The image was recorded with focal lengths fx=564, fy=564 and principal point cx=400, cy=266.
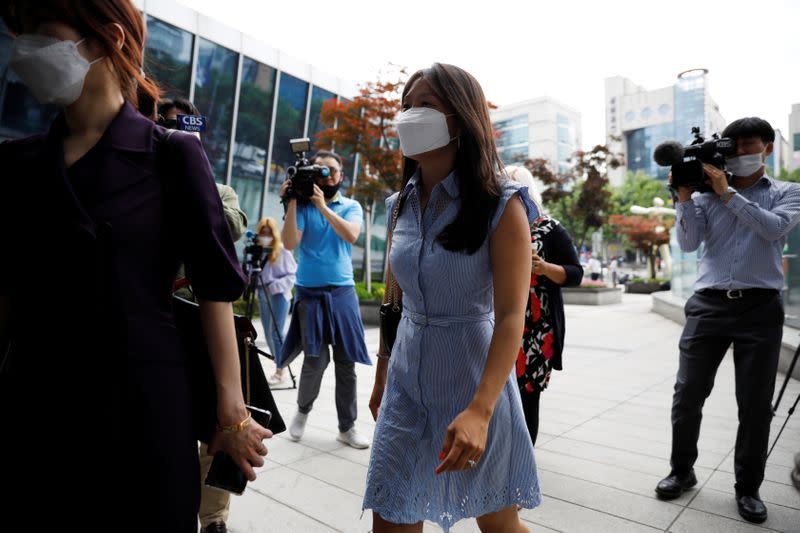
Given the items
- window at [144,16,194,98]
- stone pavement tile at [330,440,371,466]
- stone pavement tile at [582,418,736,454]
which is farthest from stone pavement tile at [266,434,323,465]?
window at [144,16,194,98]

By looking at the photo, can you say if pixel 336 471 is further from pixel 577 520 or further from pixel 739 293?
pixel 739 293

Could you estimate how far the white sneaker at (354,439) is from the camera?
395 centimetres

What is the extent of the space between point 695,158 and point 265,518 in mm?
2971

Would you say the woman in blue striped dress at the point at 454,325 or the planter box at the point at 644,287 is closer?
the woman in blue striped dress at the point at 454,325

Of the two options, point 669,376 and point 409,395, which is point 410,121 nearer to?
point 409,395

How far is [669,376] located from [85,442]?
22.7 feet

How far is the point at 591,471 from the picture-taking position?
3551 millimetres

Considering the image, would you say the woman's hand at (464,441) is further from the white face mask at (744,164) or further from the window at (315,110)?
the window at (315,110)

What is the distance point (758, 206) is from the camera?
2957mm

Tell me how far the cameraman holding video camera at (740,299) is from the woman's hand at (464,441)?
2.17 meters

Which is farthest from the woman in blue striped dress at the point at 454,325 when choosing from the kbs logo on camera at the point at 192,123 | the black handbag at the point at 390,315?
the kbs logo on camera at the point at 192,123

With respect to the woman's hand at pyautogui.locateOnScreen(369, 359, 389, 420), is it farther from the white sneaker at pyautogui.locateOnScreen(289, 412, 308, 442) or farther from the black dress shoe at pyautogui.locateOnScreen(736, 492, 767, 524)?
the white sneaker at pyautogui.locateOnScreen(289, 412, 308, 442)

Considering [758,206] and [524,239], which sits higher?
[758,206]

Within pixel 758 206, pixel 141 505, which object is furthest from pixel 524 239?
pixel 758 206
